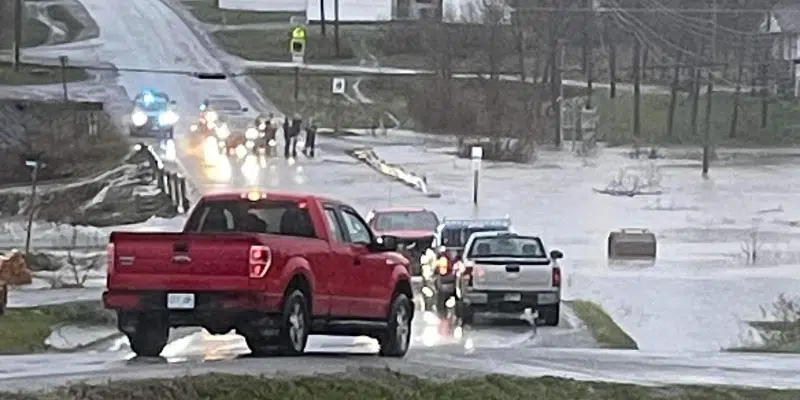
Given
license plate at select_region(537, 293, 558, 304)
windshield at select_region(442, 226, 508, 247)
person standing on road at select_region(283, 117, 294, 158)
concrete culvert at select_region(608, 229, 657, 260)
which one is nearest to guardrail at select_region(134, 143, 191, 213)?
person standing on road at select_region(283, 117, 294, 158)

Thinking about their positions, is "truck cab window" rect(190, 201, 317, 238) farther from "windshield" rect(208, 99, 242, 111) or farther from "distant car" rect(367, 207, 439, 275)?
"windshield" rect(208, 99, 242, 111)

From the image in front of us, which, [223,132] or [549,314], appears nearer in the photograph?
[549,314]

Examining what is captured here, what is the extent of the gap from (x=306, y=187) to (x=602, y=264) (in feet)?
51.8

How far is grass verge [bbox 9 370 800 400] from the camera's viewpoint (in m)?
12.4

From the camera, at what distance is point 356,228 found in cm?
1836

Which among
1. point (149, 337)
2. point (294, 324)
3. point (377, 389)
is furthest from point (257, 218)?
point (377, 389)

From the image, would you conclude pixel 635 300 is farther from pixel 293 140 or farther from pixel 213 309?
pixel 293 140

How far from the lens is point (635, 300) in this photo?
35.0 metres

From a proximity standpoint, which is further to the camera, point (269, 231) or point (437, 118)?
point (437, 118)

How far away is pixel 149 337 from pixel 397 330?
2.71 m

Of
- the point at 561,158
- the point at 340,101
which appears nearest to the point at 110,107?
the point at 340,101

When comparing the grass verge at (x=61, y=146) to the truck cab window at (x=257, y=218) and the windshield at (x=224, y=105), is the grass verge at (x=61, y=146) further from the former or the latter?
→ the truck cab window at (x=257, y=218)

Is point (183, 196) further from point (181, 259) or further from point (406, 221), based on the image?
point (181, 259)

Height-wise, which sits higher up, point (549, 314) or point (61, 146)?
point (549, 314)
